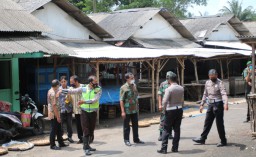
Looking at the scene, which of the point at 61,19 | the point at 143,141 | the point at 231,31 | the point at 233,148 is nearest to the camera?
the point at 233,148

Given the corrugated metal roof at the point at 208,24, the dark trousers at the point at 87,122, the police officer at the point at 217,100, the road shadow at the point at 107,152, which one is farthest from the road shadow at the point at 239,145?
the corrugated metal roof at the point at 208,24

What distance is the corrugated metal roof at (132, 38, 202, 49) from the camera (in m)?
20.7

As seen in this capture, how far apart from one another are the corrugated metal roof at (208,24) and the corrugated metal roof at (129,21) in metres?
1.68

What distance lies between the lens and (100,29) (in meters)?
18.3

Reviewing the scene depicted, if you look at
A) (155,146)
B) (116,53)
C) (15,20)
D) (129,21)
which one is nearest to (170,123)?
(155,146)

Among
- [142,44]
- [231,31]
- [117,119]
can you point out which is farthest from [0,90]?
[231,31]

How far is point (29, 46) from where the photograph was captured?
37.2ft

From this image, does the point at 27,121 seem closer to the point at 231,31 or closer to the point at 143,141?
the point at 143,141

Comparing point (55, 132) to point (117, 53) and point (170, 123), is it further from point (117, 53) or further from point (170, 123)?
point (117, 53)

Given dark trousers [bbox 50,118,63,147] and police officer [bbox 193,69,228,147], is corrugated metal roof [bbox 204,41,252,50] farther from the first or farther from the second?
dark trousers [bbox 50,118,63,147]

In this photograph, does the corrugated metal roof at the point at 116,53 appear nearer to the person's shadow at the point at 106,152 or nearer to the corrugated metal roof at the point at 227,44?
the corrugated metal roof at the point at 227,44

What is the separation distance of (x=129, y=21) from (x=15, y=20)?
10.3m

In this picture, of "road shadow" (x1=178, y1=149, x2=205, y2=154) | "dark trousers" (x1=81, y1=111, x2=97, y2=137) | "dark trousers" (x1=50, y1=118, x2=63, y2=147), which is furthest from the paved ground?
"dark trousers" (x1=81, y1=111, x2=97, y2=137)

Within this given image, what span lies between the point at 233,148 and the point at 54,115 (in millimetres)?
4055
